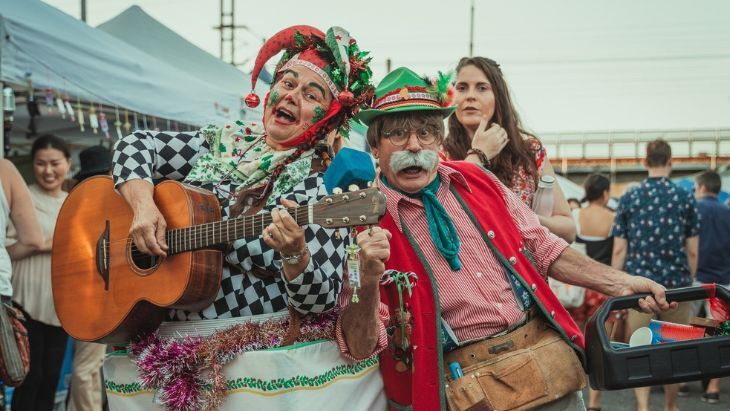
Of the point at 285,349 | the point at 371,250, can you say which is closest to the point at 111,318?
the point at 285,349

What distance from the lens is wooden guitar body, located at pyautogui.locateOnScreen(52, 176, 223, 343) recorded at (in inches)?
92.7

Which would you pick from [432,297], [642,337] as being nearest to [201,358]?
[432,297]

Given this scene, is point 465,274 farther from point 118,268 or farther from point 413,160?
point 118,268

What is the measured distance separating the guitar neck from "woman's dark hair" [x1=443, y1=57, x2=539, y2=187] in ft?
4.59

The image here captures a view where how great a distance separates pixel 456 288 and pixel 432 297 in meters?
0.09

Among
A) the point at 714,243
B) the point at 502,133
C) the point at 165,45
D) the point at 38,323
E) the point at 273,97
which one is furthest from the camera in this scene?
the point at 165,45

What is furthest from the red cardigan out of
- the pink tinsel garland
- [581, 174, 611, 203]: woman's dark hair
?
[581, 174, 611, 203]: woman's dark hair

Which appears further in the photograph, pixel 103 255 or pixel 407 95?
pixel 103 255

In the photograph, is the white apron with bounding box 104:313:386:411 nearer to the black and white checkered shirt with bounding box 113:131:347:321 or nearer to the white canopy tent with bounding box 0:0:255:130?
the black and white checkered shirt with bounding box 113:131:347:321

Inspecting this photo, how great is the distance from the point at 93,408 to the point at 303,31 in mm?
3670

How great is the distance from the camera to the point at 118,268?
2.61 metres

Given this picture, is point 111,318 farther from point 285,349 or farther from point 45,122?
point 45,122

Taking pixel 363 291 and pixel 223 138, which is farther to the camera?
pixel 223 138

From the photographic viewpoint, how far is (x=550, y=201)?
10.8 feet
